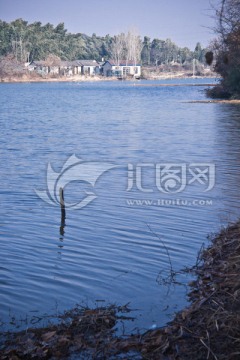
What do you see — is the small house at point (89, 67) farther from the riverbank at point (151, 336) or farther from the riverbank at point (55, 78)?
the riverbank at point (151, 336)

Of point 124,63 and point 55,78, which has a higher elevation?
point 124,63

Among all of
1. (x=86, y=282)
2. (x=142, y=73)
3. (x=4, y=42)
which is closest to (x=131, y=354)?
(x=86, y=282)

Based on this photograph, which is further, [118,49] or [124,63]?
[118,49]

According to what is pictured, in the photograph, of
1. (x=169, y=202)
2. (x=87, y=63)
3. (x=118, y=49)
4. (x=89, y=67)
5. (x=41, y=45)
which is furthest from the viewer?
(x=118, y=49)

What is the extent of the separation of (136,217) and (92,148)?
12.9 m

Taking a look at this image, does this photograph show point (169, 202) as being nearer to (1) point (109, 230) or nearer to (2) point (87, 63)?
(1) point (109, 230)

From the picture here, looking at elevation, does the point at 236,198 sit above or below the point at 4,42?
below

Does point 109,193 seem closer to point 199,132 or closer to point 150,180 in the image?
point 150,180

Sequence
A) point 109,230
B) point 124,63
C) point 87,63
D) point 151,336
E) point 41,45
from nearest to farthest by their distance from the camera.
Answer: point 151,336, point 109,230, point 41,45, point 87,63, point 124,63

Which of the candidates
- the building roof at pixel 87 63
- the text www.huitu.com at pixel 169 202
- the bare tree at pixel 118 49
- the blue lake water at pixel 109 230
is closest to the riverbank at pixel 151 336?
the blue lake water at pixel 109 230

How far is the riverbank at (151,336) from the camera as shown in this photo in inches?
215

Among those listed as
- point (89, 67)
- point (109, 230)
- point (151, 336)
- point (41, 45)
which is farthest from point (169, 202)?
point (89, 67)

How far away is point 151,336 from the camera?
19.5 feet

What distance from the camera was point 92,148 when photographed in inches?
954
